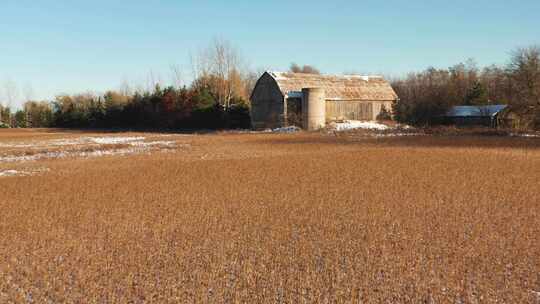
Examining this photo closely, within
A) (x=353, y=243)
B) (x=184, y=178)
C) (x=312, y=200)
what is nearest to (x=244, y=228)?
(x=353, y=243)

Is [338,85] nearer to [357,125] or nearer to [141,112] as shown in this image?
[357,125]

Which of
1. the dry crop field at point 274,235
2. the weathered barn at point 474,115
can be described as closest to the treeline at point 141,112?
the weathered barn at point 474,115

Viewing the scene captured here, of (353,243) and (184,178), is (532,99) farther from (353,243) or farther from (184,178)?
(353,243)

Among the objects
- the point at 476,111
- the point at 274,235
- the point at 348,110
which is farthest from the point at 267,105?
the point at 274,235

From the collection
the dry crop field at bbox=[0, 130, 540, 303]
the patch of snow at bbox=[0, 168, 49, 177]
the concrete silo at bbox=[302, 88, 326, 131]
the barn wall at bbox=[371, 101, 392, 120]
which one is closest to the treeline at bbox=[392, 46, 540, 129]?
the barn wall at bbox=[371, 101, 392, 120]

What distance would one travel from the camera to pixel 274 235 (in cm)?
943

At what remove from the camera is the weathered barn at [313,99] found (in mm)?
47625

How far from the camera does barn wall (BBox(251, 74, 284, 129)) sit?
49.9 meters

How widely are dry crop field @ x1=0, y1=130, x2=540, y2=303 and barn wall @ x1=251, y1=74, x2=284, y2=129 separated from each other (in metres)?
30.8

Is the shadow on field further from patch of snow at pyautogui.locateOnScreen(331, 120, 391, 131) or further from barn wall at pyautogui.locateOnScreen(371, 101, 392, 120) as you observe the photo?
barn wall at pyautogui.locateOnScreen(371, 101, 392, 120)

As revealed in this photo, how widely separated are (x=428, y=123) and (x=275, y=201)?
133 ft

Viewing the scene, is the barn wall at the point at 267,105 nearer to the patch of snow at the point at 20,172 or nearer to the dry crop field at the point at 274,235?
the dry crop field at the point at 274,235

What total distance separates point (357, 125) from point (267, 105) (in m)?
10.1

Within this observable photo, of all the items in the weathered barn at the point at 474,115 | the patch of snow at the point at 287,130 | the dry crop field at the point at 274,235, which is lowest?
the dry crop field at the point at 274,235
